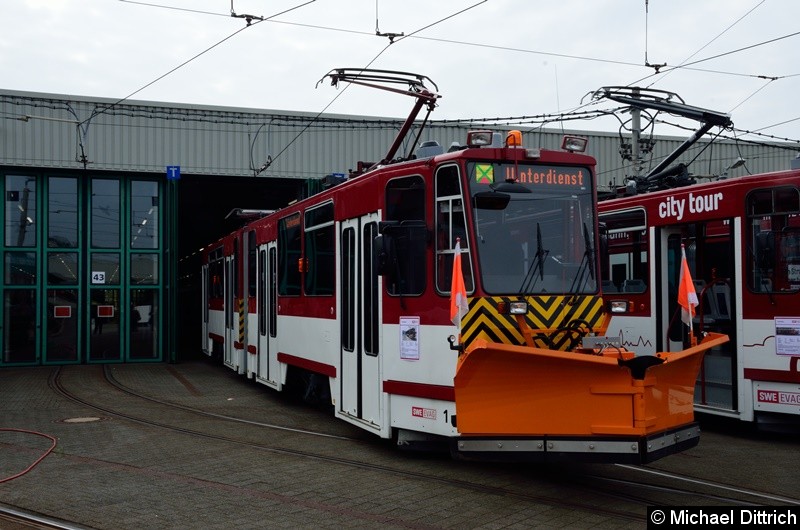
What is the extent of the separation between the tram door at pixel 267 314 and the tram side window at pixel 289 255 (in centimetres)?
38

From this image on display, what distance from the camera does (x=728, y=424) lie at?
1161 cm

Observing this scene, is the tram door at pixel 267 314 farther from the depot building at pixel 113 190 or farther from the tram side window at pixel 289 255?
the depot building at pixel 113 190

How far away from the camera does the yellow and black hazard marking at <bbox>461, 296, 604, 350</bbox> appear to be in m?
7.43

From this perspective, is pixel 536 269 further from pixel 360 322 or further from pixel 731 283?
pixel 731 283

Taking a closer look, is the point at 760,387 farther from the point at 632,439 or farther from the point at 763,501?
the point at 632,439

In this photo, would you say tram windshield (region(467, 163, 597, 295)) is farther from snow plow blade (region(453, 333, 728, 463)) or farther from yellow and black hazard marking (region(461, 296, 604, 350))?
snow plow blade (region(453, 333, 728, 463))

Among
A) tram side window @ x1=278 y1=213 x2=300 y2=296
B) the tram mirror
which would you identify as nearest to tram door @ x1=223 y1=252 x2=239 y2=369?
tram side window @ x1=278 y1=213 x2=300 y2=296

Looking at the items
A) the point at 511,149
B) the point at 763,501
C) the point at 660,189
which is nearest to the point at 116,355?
the point at 660,189

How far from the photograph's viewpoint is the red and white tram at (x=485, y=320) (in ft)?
22.1

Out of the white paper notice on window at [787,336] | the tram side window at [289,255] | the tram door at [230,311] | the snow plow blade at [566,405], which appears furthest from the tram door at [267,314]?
the white paper notice on window at [787,336]

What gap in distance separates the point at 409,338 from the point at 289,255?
4.63 meters

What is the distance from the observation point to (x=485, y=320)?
7.43m

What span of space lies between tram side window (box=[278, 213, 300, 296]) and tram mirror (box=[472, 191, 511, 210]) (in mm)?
4805

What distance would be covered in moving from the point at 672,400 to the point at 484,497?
6.08 feet
